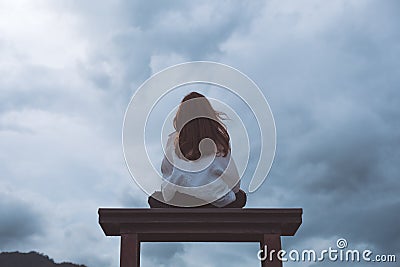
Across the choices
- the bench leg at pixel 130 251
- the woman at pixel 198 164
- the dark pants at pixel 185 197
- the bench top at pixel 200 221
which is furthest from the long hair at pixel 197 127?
the bench leg at pixel 130 251

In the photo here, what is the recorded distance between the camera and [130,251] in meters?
2.81

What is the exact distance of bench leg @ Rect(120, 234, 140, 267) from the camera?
2783 mm

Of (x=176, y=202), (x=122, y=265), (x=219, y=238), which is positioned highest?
(x=176, y=202)

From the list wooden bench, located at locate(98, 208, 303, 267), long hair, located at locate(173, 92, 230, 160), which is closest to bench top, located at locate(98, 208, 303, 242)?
wooden bench, located at locate(98, 208, 303, 267)

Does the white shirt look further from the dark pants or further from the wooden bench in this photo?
the wooden bench

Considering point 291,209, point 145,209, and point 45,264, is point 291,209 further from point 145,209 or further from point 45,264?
point 45,264

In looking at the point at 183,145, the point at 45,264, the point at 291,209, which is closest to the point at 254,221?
the point at 291,209

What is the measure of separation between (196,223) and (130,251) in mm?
390

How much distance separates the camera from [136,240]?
2.85 meters

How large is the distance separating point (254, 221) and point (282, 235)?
0.22m

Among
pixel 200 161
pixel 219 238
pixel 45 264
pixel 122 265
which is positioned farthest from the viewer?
pixel 45 264

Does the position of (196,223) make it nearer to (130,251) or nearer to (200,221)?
(200,221)

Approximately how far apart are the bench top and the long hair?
1.65 feet

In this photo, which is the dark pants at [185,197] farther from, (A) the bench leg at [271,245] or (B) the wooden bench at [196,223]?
(A) the bench leg at [271,245]
